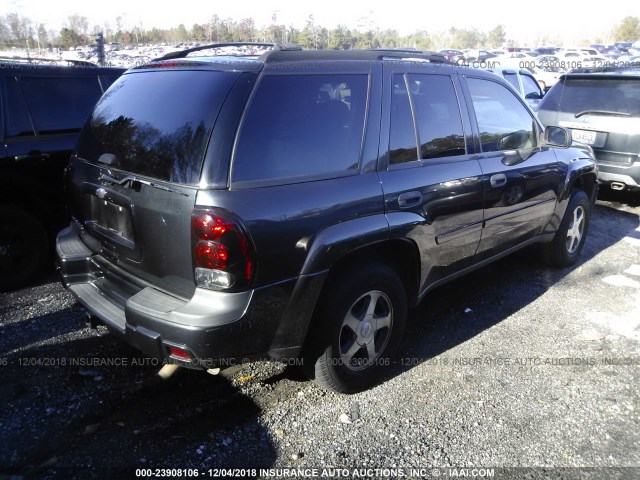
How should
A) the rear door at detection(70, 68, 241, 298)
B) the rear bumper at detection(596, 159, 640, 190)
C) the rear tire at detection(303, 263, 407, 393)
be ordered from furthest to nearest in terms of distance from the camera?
the rear bumper at detection(596, 159, 640, 190)
the rear tire at detection(303, 263, 407, 393)
the rear door at detection(70, 68, 241, 298)

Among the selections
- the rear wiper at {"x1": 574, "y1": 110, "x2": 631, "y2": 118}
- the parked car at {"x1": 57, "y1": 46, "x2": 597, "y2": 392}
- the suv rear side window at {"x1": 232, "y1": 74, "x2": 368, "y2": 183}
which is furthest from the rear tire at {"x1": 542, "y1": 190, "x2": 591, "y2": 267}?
the suv rear side window at {"x1": 232, "y1": 74, "x2": 368, "y2": 183}

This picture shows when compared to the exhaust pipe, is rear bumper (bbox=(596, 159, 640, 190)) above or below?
above

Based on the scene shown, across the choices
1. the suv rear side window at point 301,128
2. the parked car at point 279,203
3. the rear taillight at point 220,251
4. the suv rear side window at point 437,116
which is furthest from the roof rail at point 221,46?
the rear taillight at point 220,251

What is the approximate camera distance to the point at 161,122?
2.59 meters

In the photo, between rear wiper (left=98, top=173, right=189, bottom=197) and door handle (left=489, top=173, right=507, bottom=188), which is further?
door handle (left=489, top=173, right=507, bottom=188)

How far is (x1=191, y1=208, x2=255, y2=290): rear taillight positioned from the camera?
2.27 meters

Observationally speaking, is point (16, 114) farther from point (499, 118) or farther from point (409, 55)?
point (499, 118)

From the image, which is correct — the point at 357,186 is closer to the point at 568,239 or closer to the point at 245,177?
the point at 245,177

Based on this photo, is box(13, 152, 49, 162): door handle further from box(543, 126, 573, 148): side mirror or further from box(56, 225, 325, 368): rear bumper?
box(543, 126, 573, 148): side mirror

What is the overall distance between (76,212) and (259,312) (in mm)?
1592

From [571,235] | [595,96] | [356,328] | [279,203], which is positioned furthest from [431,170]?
[595,96]

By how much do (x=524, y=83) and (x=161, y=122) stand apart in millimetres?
10995

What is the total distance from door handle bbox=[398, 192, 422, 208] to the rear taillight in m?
1.08

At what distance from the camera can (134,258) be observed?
8.78 feet
